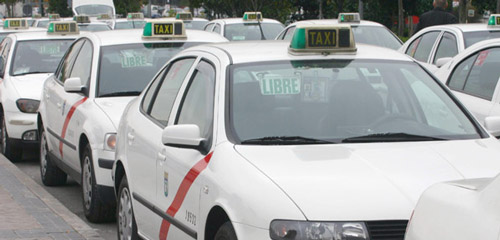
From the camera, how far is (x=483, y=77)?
8.57 meters

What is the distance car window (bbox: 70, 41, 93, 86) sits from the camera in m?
9.55

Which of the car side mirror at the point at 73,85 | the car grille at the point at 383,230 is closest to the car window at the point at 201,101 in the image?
the car grille at the point at 383,230

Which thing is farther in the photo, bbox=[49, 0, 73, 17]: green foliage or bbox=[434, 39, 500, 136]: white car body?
bbox=[49, 0, 73, 17]: green foliage

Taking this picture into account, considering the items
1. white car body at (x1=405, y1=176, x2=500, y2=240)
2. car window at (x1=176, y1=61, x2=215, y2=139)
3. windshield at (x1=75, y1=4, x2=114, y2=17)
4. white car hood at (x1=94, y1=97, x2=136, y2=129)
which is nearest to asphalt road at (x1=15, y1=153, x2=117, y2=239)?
white car hood at (x1=94, y1=97, x2=136, y2=129)

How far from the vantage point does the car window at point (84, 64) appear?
9547 millimetres

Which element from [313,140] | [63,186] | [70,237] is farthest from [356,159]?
[63,186]

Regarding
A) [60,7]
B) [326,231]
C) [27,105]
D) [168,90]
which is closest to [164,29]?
[27,105]

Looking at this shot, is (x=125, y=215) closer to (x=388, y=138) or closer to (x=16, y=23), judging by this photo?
(x=388, y=138)

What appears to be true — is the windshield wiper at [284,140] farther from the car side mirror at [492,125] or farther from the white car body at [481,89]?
the white car body at [481,89]

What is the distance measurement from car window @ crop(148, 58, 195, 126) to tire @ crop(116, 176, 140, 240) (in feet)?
1.91

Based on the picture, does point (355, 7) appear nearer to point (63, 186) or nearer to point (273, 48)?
point (63, 186)

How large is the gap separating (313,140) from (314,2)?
44217 mm

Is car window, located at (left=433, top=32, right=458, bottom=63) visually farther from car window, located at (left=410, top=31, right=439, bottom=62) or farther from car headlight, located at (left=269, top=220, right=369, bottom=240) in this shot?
car headlight, located at (left=269, top=220, right=369, bottom=240)

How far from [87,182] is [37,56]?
522 cm
